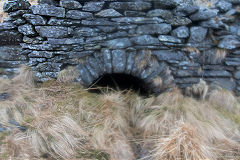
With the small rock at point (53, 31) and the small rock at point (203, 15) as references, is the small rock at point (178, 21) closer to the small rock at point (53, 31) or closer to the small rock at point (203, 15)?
the small rock at point (203, 15)

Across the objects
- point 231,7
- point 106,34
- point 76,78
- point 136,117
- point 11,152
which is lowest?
point 136,117

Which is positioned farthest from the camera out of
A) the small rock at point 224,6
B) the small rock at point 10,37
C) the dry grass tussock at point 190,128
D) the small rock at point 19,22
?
the small rock at point 224,6

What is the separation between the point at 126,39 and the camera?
155 inches

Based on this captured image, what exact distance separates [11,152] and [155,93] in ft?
9.45

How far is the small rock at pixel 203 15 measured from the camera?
3967 millimetres

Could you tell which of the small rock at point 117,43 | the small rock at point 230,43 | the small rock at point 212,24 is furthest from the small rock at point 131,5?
the small rock at point 230,43

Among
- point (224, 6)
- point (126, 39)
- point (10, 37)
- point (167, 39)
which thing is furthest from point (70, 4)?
point (224, 6)

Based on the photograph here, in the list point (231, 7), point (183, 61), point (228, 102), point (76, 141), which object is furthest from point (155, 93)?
point (231, 7)

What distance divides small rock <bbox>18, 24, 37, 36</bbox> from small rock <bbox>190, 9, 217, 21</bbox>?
2.98 meters

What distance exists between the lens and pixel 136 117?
408 centimetres

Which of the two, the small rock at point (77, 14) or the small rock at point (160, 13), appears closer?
the small rock at point (77, 14)

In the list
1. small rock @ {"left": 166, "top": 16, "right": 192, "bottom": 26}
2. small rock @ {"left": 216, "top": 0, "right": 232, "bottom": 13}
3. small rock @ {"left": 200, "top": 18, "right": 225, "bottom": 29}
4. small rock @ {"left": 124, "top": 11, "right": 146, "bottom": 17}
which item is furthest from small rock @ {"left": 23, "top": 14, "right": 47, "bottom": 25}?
small rock @ {"left": 216, "top": 0, "right": 232, "bottom": 13}

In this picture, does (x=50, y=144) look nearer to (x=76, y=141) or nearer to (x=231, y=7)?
(x=76, y=141)

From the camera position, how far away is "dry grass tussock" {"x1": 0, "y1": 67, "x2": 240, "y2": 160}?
3.02 metres
